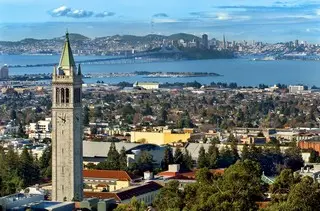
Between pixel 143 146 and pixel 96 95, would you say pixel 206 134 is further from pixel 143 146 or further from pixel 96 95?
pixel 96 95

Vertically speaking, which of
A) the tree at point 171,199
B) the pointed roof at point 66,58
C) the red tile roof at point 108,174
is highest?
the pointed roof at point 66,58

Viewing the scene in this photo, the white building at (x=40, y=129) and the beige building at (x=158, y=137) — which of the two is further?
the white building at (x=40, y=129)

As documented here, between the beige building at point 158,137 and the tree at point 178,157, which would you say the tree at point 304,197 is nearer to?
the tree at point 178,157

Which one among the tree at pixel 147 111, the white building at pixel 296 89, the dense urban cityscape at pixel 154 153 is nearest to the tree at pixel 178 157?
the dense urban cityscape at pixel 154 153

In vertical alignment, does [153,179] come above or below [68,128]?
below

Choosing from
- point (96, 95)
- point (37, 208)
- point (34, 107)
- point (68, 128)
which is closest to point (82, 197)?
point (68, 128)

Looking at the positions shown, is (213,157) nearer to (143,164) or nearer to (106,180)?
(143,164)

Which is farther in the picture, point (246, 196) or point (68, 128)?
point (68, 128)
